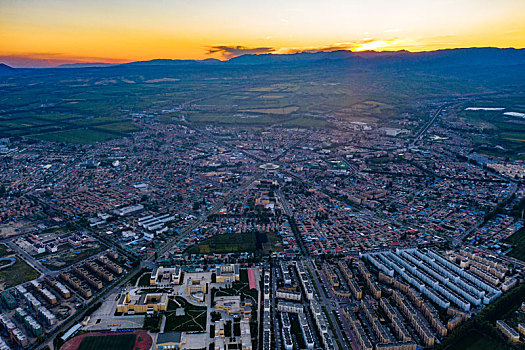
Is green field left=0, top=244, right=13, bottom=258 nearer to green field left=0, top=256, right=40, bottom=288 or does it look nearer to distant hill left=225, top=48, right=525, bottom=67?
green field left=0, top=256, right=40, bottom=288

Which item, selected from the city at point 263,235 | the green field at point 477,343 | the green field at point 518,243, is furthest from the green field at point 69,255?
the green field at point 518,243

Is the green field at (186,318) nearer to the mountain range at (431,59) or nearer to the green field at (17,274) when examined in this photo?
the green field at (17,274)

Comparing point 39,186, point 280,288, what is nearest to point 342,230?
point 280,288

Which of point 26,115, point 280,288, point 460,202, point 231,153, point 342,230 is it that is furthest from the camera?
point 26,115

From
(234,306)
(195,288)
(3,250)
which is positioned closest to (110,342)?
(195,288)

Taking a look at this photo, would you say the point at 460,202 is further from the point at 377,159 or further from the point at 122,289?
the point at 122,289
